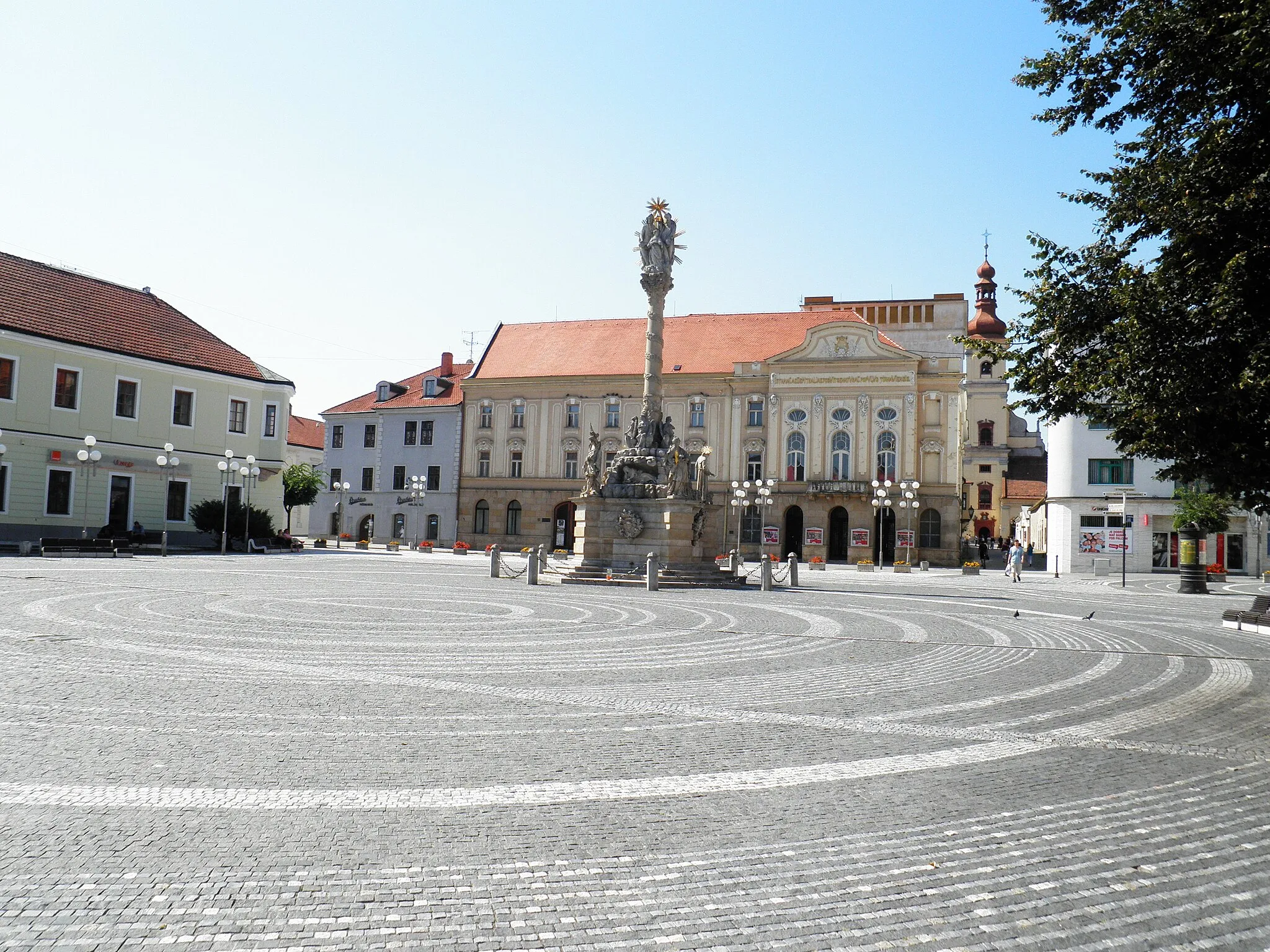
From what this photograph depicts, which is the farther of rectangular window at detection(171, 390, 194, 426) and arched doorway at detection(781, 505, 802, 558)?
arched doorway at detection(781, 505, 802, 558)

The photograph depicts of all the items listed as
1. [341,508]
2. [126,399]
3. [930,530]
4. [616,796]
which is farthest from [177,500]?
[616,796]

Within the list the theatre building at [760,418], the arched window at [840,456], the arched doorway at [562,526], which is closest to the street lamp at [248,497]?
the theatre building at [760,418]

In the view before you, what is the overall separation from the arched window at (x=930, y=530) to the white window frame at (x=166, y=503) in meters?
38.4

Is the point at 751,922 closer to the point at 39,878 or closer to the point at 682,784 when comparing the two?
the point at 682,784

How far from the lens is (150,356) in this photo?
43.5 m

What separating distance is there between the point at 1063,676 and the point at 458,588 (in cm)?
1571

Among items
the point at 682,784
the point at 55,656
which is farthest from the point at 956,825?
the point at 55,656

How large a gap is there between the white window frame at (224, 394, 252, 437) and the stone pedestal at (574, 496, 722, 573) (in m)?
23.9

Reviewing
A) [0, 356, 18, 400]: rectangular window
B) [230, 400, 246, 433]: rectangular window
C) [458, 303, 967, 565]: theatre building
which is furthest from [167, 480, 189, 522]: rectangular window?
[458, 303, 967, 565]: theatre building

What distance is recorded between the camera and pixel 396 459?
68000mm

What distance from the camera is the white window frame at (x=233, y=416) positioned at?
47.0m

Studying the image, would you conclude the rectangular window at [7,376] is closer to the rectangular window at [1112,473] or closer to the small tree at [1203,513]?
the small tree at [1203,513]

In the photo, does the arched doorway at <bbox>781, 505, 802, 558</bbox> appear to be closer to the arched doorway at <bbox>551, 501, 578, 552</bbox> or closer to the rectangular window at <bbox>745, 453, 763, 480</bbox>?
the rectangular window at <bbox>745, 453, 763, 480</bbox>

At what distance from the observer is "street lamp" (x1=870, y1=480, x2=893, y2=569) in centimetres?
5094
